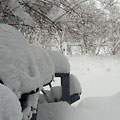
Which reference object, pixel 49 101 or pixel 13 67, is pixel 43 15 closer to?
pixel 49 101

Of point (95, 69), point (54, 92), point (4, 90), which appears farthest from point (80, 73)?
point (4, 90)

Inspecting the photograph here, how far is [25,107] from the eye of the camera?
8.36 ft

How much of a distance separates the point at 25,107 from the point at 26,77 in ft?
0.93

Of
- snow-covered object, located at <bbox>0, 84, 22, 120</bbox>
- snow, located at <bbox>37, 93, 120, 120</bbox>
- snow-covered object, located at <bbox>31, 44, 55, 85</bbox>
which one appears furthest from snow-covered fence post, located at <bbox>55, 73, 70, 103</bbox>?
snow-covered object, located at <bbox>0, 84, 22, 120</bbox>

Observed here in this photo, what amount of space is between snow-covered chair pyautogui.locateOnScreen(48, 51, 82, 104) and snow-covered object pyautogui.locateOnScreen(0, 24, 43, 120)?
4.22ft

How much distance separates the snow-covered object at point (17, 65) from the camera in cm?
234

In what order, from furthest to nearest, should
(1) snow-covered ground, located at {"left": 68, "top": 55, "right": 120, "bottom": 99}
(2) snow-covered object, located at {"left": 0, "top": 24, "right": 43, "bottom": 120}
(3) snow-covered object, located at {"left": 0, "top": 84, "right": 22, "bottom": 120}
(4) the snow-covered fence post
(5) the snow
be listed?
(1) snow-covered ground, located at {"left": 68, "top": 55, "right": 120, "bottom": 99} < (4) the snow-covered fence post < (5) the snow < (2) snow-covered object, located at {"left": 0, "top": 24, "right": 43, "bottom": 120} < (3) snow-covered object, located at {"left": 0, "top": 84, "right": 22, "bottom": 120}

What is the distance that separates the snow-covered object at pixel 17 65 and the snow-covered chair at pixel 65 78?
1.29 metres

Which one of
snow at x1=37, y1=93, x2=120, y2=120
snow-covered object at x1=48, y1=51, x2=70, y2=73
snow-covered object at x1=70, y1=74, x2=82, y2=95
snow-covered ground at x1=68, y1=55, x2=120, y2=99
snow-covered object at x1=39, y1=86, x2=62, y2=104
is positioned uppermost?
snow-covered object at x1=48, y1=51, x2=70, y2=73

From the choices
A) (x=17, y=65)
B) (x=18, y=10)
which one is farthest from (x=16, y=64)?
(x=18, y=10)

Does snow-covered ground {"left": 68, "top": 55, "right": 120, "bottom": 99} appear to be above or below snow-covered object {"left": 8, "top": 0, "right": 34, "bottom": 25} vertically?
below

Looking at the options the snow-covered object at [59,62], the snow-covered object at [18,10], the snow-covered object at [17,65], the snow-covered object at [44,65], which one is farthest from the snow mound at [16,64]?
the snow-covered object at [18,10]

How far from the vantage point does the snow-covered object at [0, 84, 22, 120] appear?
4.93 ft

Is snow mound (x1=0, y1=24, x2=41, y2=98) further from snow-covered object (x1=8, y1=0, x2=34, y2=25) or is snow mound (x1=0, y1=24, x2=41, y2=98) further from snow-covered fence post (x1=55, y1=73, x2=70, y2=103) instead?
snow-covered object (x1=8, y1=0, x2=34, y2=25)
